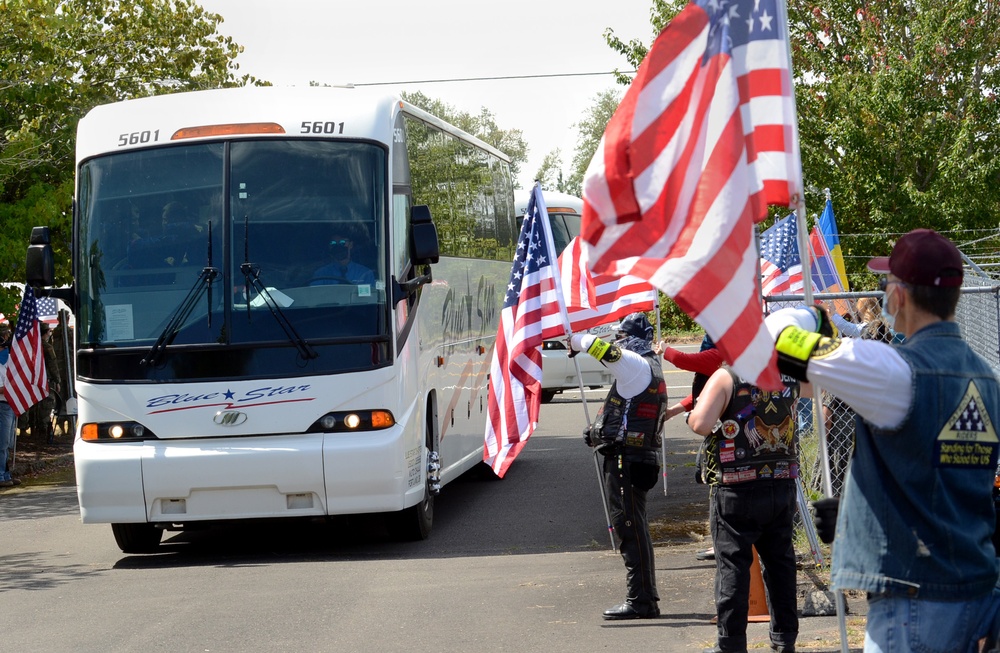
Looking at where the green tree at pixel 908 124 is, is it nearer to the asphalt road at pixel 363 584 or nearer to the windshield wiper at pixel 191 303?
the asphalt road at pixel 363 584

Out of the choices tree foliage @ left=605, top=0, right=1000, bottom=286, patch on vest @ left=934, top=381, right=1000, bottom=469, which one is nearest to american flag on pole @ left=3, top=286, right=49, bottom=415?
tree foliage @ left=605, top=0, right=1000, bottom=286

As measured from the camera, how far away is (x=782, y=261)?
46.4ft

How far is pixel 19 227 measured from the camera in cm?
1762

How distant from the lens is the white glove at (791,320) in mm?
3887

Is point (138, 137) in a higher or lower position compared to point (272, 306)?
higher

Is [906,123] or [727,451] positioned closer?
[727,451]

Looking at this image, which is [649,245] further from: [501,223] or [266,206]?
[501,223]

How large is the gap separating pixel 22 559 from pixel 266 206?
3.70 meters

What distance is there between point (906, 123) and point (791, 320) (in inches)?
821

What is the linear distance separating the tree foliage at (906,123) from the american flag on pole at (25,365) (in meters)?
12.9

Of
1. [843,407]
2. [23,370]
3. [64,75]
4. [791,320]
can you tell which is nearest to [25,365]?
[23,370]

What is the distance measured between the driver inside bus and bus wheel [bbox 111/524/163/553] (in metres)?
2.66

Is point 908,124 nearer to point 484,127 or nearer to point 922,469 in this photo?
point 922,469

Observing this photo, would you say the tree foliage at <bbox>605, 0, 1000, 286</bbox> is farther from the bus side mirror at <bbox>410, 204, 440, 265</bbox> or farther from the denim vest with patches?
the denim vest with patches
